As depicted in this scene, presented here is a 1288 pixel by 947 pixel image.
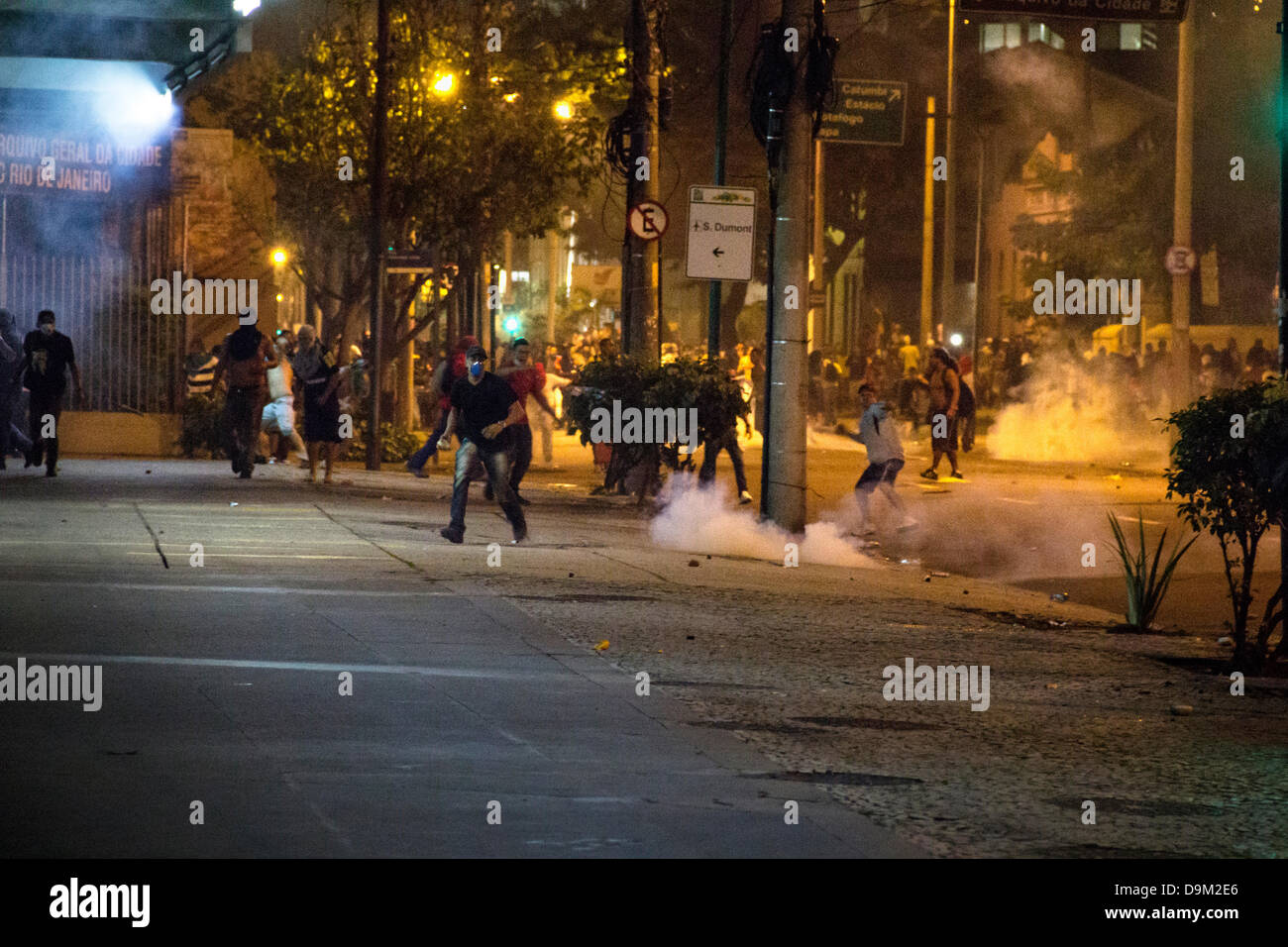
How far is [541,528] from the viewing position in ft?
57.2

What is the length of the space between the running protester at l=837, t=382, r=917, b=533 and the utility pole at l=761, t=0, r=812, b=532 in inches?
87.2

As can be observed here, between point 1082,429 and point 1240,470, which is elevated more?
point 1240,470

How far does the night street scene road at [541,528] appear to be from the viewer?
660 centimetres

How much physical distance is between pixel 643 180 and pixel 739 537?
6.77 metres

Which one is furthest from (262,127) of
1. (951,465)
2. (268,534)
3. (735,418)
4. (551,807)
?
(551,807)

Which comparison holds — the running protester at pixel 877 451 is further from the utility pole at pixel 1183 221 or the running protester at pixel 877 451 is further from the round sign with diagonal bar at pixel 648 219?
the utility pole at pixel 1183 221

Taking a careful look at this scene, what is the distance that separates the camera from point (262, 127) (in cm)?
3338

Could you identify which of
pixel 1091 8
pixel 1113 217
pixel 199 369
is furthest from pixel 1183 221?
pixel 1113 217

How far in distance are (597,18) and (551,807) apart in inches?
1769

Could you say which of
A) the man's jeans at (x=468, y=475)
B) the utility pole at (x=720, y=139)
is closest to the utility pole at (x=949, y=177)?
the utility pole at (x=720, y=139)

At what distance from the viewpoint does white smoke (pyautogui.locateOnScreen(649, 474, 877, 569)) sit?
16188mm

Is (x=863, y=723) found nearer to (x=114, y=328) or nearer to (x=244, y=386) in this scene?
(x=244, y=386)

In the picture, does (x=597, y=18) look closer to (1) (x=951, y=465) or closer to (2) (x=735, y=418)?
(1) (x=951, y=465)

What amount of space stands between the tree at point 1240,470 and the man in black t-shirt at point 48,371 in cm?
1234
